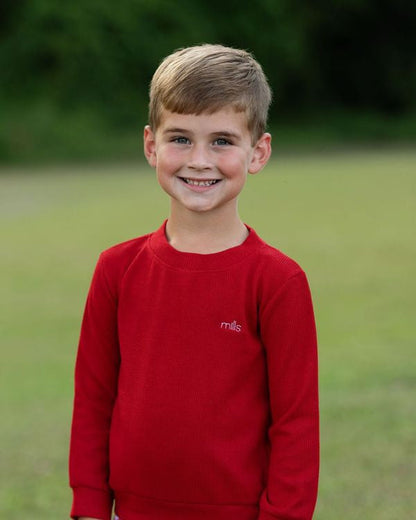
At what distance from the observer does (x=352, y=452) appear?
481cm

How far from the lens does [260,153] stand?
2.36 m

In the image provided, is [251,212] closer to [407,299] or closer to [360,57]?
[407,299]

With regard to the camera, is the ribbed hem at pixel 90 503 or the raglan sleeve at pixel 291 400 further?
the ribbed hem at pixel 90 503

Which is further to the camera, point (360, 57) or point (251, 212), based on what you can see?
point (360, 57)

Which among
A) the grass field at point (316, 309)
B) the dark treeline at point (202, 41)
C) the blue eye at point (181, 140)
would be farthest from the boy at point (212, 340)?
the dark treeline at point (202, 41)

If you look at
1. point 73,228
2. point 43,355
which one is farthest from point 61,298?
point 73,228

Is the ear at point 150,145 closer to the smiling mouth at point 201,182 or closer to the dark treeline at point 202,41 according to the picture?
the smiling mouth at point 201,182

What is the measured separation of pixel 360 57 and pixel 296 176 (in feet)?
66.9

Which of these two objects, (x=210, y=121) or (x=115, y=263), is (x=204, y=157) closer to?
(x=210, y=121)

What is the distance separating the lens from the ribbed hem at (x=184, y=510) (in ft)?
7.39

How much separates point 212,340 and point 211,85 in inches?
21.1

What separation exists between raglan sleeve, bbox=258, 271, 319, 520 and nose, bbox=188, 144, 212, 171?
0.30 meters

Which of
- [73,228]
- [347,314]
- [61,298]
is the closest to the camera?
[347,314]

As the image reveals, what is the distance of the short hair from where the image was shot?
2184 mm
